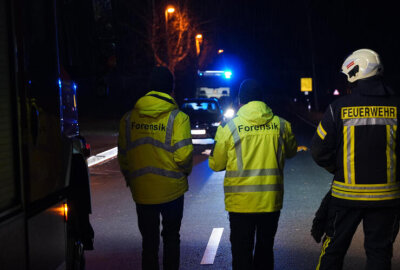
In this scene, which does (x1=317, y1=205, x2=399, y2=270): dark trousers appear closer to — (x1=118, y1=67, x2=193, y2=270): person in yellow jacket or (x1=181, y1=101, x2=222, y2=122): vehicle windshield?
(x1=118, y1=67, x2=193, y2=270): person in yellow jacket

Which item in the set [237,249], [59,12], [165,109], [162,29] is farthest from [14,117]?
[162,29]

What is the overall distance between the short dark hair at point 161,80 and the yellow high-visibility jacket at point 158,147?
7cm

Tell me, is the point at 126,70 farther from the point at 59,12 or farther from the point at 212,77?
the point at 59,12

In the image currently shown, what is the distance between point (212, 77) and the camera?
3541cm

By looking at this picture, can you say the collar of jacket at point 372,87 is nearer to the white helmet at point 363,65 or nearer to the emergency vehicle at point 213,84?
the white helmet at point 363,65

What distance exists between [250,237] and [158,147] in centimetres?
104

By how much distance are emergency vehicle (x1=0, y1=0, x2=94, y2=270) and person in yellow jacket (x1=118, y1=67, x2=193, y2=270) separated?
2.32 ft

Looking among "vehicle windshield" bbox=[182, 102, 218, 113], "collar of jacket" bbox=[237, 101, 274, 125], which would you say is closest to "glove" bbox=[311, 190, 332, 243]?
"collar of jacket" bbox=[237, 101, 274, 125]

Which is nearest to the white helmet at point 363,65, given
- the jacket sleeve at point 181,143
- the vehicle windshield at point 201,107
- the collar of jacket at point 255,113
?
the collar of jacket at point 255,113

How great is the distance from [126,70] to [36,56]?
158 ft

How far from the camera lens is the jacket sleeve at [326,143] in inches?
158

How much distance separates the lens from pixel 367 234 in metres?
4.00

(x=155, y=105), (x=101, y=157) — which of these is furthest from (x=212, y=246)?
(x=101, y=157)

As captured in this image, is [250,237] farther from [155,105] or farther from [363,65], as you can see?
[363,65]
